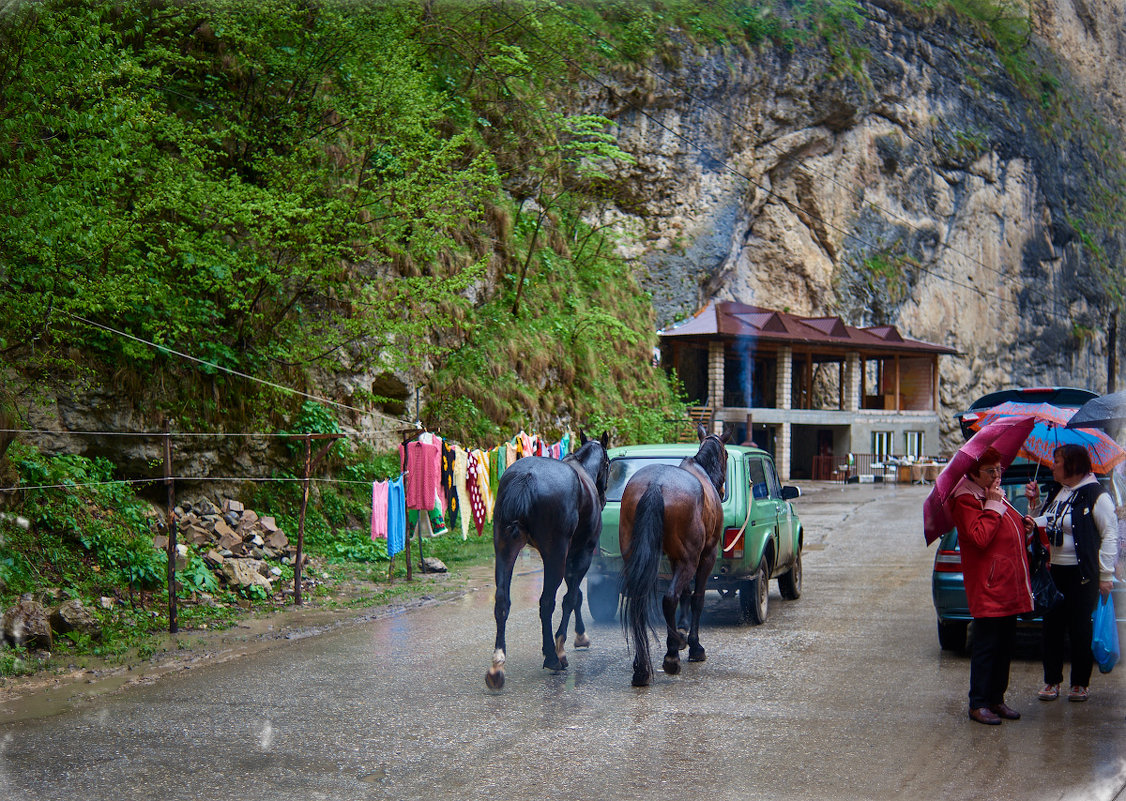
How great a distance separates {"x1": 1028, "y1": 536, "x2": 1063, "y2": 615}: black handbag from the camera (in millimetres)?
7512

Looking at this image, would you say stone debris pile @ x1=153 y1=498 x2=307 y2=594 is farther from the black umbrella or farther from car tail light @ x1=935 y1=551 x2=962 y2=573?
the black umbrella

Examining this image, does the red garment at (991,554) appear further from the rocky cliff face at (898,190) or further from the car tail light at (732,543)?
the rocky cliff face at (898,190)

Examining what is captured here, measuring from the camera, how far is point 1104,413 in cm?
827

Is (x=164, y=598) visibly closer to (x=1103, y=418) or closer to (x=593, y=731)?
(x=593, y=731)

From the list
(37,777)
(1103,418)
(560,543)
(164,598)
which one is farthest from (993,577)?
(164,598)

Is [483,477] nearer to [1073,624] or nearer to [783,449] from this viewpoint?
[1073,624]

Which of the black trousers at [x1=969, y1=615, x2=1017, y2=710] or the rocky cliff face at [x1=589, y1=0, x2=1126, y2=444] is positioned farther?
the rocky cliff face at [x1=589, y1=0, x2=1126, y2=444]

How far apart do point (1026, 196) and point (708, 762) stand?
6237cm

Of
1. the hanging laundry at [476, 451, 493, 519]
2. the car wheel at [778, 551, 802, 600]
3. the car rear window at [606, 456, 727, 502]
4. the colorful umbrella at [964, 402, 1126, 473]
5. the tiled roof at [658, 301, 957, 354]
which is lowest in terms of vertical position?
the car wheel at [778, 551, 802, 600]

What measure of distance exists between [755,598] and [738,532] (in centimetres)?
97

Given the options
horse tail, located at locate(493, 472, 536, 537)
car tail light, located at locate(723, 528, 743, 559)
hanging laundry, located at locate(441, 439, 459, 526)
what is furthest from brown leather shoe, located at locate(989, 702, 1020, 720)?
hanging laundry, located at locate(441, 439, 459, 526)

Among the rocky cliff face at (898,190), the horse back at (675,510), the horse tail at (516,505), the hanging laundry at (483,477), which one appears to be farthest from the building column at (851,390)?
the horse tail at (516,505)

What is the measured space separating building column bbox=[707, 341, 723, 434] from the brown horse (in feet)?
108

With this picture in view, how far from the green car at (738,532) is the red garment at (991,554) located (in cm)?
363
